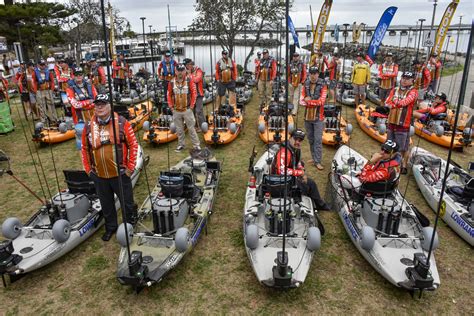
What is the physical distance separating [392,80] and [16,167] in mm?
11780

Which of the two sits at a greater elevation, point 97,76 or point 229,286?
point 97,76

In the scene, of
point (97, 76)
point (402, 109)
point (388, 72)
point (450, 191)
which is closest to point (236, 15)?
point (97, 76)

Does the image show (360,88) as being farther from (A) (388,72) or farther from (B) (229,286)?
(B) (229,286)

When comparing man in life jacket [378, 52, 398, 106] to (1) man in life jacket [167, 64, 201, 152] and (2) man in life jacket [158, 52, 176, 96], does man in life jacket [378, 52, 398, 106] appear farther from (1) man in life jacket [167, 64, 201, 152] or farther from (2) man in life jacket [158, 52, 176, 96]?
(2) man in life jacket [158, 52, 176, 96]

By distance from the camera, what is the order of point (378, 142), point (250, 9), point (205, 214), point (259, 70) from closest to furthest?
point (205, 214), point (378, 142), point (259, 70), point (250, 9)

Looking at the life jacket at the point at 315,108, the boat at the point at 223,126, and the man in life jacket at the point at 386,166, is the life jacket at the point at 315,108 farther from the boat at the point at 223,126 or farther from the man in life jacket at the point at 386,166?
the boat at the point at 223,126

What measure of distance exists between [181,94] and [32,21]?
737 inches

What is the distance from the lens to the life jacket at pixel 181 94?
852 cm

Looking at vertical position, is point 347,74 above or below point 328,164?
above

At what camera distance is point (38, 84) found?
36.9ft

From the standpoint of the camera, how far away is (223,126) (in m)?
10.6

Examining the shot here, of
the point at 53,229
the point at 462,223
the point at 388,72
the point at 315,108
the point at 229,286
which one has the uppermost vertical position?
the point at 388,72

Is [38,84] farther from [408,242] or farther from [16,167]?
[408,242]

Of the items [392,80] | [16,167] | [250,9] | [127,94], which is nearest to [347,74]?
[250,9]
